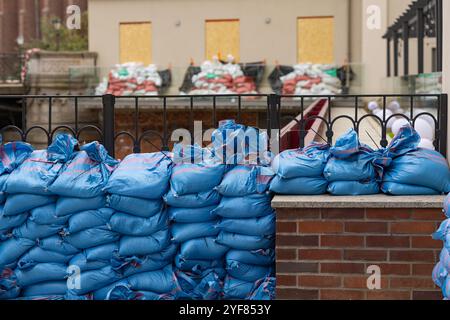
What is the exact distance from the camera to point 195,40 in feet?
94.5

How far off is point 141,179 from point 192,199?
1.29 ft

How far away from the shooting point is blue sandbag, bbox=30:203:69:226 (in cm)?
483

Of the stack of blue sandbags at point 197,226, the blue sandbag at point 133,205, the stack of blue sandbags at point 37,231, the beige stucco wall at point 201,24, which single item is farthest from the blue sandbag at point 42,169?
the beige stucco wall at point 201,24

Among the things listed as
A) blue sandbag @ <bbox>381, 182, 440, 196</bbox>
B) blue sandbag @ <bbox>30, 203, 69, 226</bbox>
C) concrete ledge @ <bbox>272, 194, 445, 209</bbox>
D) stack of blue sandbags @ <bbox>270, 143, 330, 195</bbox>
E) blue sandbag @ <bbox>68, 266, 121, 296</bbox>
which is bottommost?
blue sandbag @ <bbox>68, 266, 121, 296</bbox>

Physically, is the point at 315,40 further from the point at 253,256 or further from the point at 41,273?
the point at 41,273

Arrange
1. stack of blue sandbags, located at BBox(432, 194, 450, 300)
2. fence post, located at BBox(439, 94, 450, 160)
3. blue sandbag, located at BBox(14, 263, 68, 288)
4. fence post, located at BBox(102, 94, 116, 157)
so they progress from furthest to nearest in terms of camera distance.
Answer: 1. fence post, located at BBox(102, 94, 116, 157)
2. fence post, located at BBox(439, 94, 450, 160)
3. blue sandbag, located at BBox(14, 263, 68, 288)
4. stack of blue sandbags, located at BBox(432, 194, 450, 300)

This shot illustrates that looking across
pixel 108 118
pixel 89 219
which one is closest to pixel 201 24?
pixel 108 118

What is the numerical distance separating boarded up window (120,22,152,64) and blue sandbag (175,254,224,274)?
2496 centimetres

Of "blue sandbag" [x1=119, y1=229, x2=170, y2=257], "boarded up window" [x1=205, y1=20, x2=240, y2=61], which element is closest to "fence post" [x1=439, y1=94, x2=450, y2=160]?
"blue sandbag" [x1=119, y1=229, x2=170, y2=257]

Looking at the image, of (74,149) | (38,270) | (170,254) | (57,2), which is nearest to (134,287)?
(170,254)

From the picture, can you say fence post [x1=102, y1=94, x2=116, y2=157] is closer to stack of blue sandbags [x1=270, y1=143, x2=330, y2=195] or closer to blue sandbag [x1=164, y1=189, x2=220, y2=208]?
blue sandbag [x1=164, y1=189, x2=220, y2=208]

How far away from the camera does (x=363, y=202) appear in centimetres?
443
